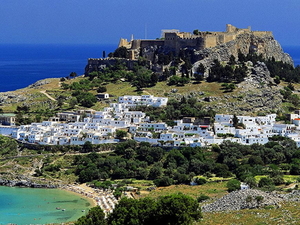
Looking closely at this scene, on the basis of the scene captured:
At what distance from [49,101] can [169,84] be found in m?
11.5

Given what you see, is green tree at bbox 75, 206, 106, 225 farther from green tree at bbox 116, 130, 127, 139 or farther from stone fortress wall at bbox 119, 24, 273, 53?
stone fortress wall at bbox 119, 24, 273, 53

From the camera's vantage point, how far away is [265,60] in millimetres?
72875

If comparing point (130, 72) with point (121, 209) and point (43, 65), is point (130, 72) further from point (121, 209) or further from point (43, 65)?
point (43, 65)

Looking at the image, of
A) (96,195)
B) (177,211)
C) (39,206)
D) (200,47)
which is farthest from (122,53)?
(177,211)

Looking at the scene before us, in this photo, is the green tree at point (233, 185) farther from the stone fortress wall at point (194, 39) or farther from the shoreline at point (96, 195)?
the stone fortress wall at point (194, 39)

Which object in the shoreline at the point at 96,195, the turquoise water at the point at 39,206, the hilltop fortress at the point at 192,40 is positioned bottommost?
the turquoise water at the point at 39,206

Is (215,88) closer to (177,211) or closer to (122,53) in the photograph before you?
(122,53)

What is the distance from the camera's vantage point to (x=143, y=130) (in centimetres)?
5669

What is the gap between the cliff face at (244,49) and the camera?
70.3 meters

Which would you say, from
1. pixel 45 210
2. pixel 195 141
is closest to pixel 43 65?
pixel 195 141

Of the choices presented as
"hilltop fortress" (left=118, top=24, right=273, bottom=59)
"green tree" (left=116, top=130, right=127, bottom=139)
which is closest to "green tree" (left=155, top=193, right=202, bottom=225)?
"green tree" (left=116, top=130, right=127, bottom=139)

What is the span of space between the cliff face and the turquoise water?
87.6ft

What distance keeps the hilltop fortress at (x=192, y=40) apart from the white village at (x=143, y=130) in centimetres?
1419

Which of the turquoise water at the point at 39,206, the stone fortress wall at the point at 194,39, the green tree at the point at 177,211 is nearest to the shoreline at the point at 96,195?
the turquoise water at the point at 39,206
